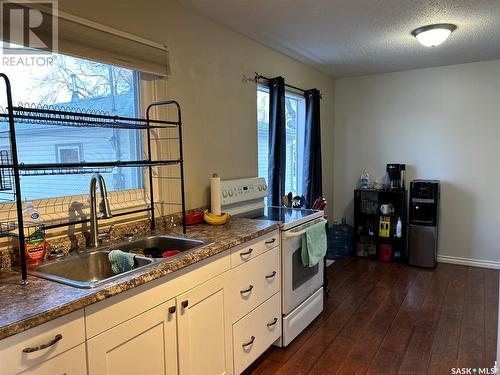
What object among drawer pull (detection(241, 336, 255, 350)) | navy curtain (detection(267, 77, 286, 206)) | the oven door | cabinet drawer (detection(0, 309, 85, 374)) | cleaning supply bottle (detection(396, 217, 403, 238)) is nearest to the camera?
cabinet drawer (detection(0, 309, 85, 374))

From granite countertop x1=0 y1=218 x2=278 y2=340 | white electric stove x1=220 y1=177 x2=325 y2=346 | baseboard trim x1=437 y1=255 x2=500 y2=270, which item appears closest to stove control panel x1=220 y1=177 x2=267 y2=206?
white electric stove x1=220 y1=177 x2=325 y2=346

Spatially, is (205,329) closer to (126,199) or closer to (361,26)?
(126,199)

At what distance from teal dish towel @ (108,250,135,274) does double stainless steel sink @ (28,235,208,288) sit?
0.08ft

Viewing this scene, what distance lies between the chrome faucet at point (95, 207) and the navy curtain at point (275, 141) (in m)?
1.72

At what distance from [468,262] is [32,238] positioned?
444 cm

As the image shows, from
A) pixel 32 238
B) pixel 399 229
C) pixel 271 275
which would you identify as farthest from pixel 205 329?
pixel 399 229

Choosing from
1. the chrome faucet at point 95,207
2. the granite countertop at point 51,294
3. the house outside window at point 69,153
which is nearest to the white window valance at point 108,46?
the house outside window at point 69,153

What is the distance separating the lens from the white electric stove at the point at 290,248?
99.6 inches

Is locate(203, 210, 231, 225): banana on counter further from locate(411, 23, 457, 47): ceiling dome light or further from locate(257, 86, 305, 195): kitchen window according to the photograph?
locate(411, 23, 457, 47): ceiling dome light

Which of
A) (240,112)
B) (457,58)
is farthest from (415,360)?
(457,58)

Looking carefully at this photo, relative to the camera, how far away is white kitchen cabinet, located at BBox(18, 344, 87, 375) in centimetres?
114

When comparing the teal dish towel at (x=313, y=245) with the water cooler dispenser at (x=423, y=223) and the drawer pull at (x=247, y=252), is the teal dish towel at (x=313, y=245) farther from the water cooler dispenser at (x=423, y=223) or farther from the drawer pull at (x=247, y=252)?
the water cooler dispenser at (x=423, y=223)

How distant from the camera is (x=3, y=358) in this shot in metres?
1.05

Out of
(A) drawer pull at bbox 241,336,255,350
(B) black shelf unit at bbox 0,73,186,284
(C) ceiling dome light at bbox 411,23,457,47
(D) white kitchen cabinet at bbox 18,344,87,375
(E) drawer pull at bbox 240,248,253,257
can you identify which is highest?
(C) ceiling dome light at bbox 411,23,457,47
